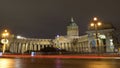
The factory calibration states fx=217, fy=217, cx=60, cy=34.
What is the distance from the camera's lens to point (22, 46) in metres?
179

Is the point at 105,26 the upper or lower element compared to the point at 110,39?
upper

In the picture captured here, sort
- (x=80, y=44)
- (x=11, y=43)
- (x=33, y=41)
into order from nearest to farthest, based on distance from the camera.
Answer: (x=80, y=44)
(x=11, y=43)
(x=33, y=41)

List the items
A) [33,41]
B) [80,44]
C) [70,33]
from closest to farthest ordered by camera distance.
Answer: [80,44] → [33,41] → [70,33]

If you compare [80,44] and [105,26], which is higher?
[105,26]

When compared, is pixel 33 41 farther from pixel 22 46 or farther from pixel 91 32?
pixel 91 32

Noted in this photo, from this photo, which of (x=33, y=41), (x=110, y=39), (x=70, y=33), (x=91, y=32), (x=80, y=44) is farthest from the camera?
(x=70, y=33)

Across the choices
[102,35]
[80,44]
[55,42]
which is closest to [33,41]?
[55,42]

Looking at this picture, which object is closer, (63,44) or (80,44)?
(80,44)

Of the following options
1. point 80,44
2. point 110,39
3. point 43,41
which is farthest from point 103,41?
point 43,41

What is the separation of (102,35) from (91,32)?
1178cm

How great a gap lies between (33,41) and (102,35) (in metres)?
77.1

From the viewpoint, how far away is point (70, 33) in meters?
197

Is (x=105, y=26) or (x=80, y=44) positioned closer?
(x=105, y=26)

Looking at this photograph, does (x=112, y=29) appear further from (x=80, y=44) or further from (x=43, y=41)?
(x=43, y=41)
